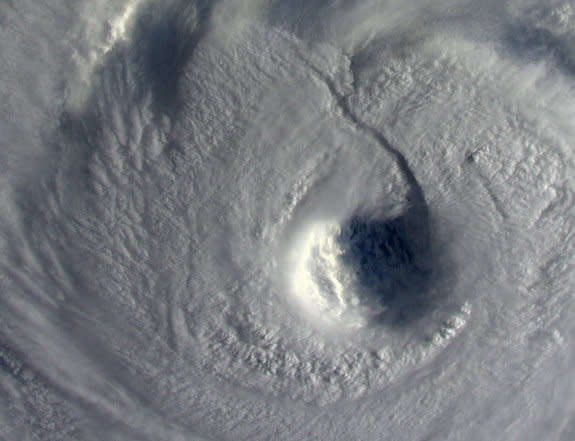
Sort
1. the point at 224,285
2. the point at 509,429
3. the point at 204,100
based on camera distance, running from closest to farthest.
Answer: the point at 204,100 → the point at 224,285 → the point at 509,429

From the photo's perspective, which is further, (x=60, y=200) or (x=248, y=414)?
(x=248, y=414)

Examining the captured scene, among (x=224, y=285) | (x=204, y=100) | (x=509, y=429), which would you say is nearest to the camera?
(x=204, y=100)

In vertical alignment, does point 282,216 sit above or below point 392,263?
below

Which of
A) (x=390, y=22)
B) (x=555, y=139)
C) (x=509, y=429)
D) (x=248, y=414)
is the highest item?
(x=555, y=139)

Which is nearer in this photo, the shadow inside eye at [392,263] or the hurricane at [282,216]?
the hurricane at [282,216]

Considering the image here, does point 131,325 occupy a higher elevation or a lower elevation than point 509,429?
lower

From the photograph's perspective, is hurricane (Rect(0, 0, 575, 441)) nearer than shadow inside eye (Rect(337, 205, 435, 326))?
Yes

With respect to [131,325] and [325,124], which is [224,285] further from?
[325,124]

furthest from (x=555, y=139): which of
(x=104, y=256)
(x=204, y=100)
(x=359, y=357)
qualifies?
(x=104, y=256)
